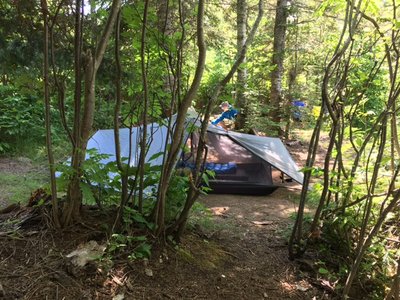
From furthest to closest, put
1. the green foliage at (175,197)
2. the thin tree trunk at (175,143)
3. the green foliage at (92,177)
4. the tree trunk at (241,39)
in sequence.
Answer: the tree trunk at (241,39) → the green foliage at (175,197) → the thin tree trunk at (175,143) → the green foliage at (92,177)

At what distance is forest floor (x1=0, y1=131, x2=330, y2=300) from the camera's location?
7.60 ft

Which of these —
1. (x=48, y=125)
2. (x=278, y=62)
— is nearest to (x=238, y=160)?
(x=48, y=125)

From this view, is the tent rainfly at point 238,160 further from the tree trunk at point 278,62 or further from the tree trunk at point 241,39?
the tree trunk at point 278,62

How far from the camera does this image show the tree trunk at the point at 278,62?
10203mm

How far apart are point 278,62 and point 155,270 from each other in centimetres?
898

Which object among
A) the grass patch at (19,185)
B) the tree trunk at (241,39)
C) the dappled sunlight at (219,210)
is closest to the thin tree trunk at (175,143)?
the dappled sunlight at (219,210)

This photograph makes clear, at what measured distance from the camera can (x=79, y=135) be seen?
Answer: 2609 millimetres

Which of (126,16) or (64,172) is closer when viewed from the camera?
(64,172)

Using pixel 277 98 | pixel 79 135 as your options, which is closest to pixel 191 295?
pixel 79 135

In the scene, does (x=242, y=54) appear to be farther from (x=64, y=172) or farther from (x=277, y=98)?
(x=277, y=98)

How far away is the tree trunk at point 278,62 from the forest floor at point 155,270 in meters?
7.48

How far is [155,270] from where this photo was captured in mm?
2693

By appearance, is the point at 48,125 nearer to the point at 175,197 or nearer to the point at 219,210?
the point at 175,197

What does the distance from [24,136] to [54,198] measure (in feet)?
23.1
